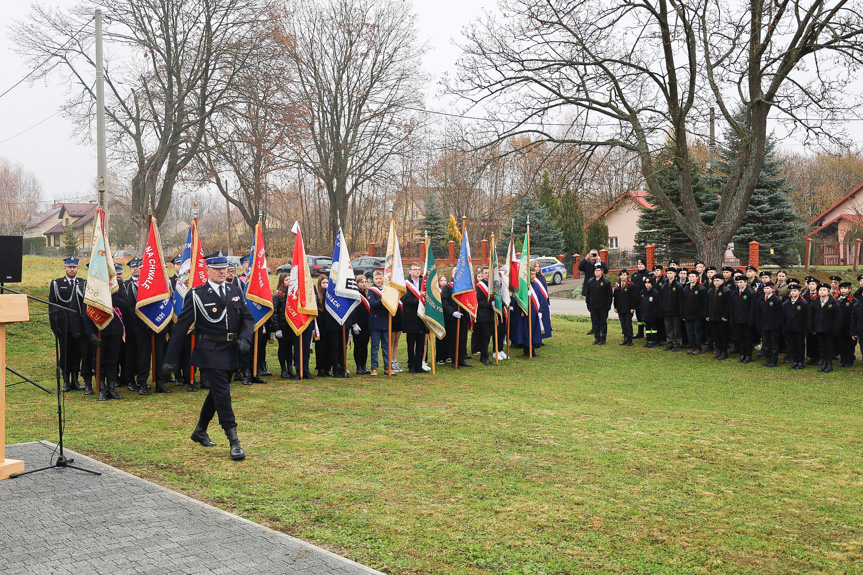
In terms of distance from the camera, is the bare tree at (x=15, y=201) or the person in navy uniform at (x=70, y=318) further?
the bare tree at (x=15, y=201)

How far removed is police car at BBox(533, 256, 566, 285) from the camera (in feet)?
135

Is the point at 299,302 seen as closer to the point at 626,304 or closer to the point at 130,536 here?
the point at 130,536

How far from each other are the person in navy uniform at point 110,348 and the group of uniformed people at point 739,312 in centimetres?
1100

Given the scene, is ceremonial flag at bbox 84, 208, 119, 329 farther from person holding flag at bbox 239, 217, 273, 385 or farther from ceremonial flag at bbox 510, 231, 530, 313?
ceremonial flag at bbox 510, 231, 530, 313

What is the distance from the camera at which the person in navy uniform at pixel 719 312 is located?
618 inches

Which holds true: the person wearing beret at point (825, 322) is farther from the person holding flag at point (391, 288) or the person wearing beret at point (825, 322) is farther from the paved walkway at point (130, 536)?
the paved walkway at point (130, 536)

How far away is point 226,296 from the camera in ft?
25.0

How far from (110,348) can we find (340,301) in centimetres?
375

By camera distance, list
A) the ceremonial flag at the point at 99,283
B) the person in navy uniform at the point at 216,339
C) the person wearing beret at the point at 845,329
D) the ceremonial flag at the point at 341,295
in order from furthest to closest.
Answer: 1. the person wearing beret at the point at 845,329
2. the ceremonial flag at the point at 341,295
3. the ceremonial flag at the point at 99,283
4. the person in navy uniform at the point at 216,339

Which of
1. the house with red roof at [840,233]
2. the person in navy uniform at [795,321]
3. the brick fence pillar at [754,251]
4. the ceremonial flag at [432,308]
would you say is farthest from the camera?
the house with red roof at [840,233]

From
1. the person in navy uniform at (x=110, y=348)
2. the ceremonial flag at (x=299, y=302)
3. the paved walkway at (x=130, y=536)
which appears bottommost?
the paved walkway at (x=130, y=536)

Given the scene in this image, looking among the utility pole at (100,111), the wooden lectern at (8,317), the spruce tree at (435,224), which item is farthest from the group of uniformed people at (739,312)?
the spruce tree at (435,224)

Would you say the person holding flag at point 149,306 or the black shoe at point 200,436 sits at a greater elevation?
the person holding flag at point 149,306

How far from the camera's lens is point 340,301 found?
13055 mm
